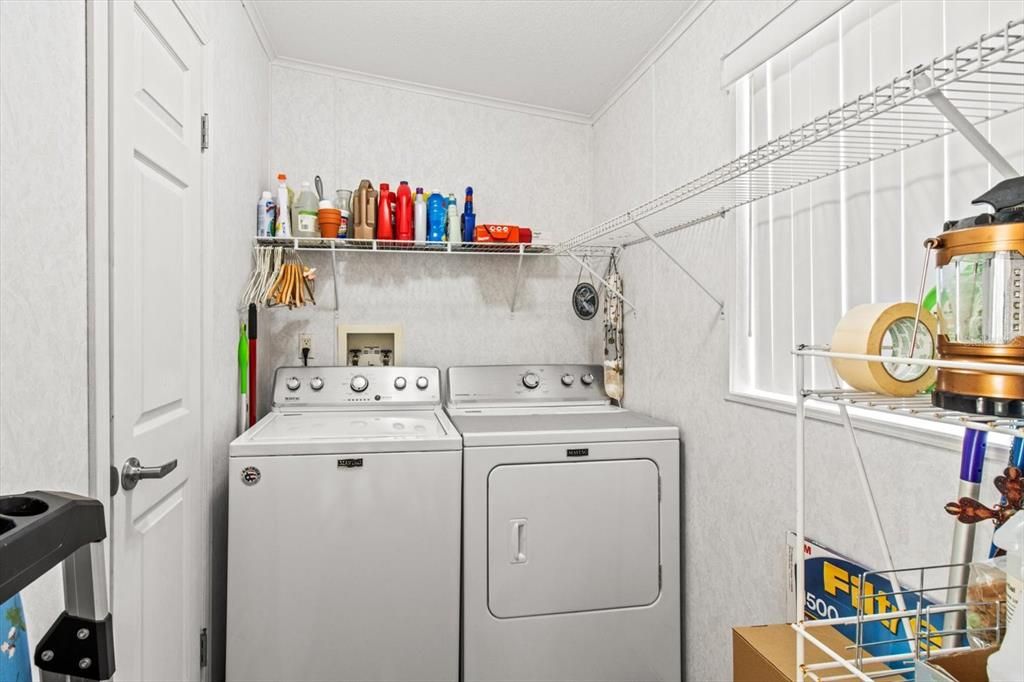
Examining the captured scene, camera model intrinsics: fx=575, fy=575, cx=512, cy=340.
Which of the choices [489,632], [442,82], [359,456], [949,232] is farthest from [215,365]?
[949,232]

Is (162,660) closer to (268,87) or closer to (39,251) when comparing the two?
(39,251)

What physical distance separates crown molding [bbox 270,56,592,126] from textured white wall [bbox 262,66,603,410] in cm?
2

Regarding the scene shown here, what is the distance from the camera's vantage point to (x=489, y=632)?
6.41ft

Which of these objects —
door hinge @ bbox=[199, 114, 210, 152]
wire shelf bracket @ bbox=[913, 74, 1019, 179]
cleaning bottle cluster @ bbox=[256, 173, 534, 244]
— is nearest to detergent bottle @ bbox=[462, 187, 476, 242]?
cleaning bottle cluster @ bbox=[256, 173, 534, 244]

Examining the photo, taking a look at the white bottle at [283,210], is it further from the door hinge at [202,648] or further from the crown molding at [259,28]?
the door hinge at [202,648]

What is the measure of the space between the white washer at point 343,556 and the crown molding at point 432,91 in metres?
1.78

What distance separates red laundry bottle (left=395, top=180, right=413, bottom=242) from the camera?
8.46 ft

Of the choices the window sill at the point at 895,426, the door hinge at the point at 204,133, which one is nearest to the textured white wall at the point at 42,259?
the door hinge at the point at 204,133

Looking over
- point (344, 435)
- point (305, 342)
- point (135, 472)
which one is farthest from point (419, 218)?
point (135, 472)

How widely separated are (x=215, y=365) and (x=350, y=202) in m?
1.07

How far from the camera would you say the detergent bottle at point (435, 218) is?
263 cm

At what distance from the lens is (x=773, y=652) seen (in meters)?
1.24

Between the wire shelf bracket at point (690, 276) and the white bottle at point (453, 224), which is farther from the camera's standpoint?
the white bottle at point (453, 224)

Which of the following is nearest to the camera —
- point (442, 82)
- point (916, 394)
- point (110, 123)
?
point (916, 394)
